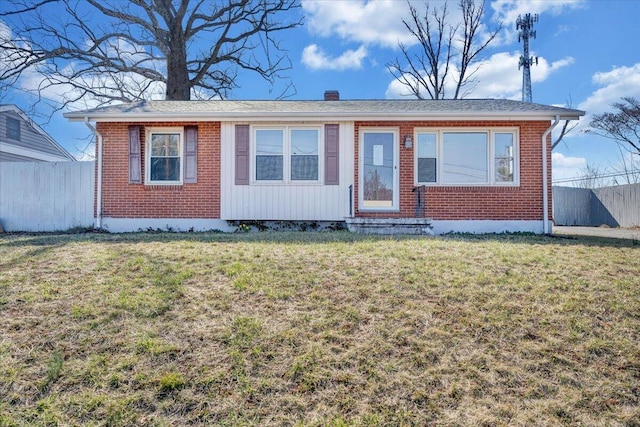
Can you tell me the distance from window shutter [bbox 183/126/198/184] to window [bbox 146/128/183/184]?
0.20 meters

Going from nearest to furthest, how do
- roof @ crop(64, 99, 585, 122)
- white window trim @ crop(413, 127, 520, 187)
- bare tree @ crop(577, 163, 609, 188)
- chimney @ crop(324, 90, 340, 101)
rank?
1. roof @ crop(64, 99, 585, 122)
2. white window trim @ crop(413, 127, 520, 187)
3. chimney @ crop(324, 90, 340, 101)
4. bare tree @ crop(577, 163, 609, 188)

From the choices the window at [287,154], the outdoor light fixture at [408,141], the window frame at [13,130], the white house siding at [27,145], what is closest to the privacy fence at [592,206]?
the outdoor light fixture at [408,141]

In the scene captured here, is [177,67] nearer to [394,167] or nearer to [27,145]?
[27,145]

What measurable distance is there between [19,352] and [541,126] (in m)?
10.1

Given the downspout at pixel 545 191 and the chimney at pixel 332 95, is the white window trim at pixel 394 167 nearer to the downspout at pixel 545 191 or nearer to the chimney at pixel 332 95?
the chimney at pixel 332 95

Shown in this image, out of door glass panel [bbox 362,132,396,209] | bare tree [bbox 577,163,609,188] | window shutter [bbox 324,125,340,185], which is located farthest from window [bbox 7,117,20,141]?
bare tree [bbox 577,163,609,188]

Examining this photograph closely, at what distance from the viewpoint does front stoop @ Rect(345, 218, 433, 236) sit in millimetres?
8484

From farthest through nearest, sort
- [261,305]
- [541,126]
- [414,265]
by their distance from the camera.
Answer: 1. [541,126]
2. [414,265]
3. [261,305]

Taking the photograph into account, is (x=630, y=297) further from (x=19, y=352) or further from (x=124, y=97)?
(x=124, y=97)

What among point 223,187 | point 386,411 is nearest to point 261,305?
point 386,411

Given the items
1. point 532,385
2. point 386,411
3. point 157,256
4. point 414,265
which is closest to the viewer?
point 386,411

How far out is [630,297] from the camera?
4363mm

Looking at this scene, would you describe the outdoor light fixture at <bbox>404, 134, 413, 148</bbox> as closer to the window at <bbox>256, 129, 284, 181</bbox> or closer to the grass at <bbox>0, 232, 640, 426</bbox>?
the window at <bbox>256, 129, 284, 181</bbox>

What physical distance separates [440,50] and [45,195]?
65.0 ft
